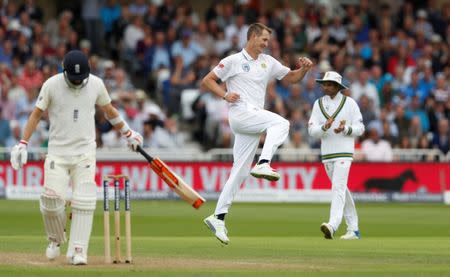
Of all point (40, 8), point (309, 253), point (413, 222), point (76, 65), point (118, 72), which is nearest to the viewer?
point (76, 65)

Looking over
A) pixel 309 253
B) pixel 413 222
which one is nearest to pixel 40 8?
pixel 413 222

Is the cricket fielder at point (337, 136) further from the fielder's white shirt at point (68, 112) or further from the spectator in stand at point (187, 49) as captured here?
the spectator in stand at point (187, 49)

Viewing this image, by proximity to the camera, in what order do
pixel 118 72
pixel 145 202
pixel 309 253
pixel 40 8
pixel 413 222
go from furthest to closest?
pixel 40 8 → pixel 118 72 → pixel 145 202 → pixel 413 222 → pixel 309 253

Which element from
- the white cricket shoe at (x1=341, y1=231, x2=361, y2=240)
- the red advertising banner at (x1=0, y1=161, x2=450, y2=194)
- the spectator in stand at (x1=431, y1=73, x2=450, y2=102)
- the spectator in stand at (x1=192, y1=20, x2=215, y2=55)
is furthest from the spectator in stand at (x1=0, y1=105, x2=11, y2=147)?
the white cricket shoe at (x1=341, y1=231, x2=361, y2=240)

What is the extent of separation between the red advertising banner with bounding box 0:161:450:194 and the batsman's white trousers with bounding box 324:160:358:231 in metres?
9.96

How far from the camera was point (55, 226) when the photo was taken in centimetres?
1182

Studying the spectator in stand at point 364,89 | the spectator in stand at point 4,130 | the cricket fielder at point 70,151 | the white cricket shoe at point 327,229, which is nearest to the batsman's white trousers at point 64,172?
the cricket fielder at point 70,151

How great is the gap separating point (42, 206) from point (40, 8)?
1833 cm

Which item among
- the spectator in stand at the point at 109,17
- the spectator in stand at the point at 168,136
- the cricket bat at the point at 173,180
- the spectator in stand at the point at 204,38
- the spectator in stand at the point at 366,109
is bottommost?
the cricket bat at the point at 173,180

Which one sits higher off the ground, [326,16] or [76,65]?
[326,16]

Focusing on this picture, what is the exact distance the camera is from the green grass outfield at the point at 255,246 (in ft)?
36.9

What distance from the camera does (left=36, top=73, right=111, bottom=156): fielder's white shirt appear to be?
38.1 ft

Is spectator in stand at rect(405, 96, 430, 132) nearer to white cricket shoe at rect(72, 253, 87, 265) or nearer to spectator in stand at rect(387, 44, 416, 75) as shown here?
spectator in stand at rect(387, 44, 416, 75)

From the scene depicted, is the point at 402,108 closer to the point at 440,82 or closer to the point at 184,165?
the point at 440,82
